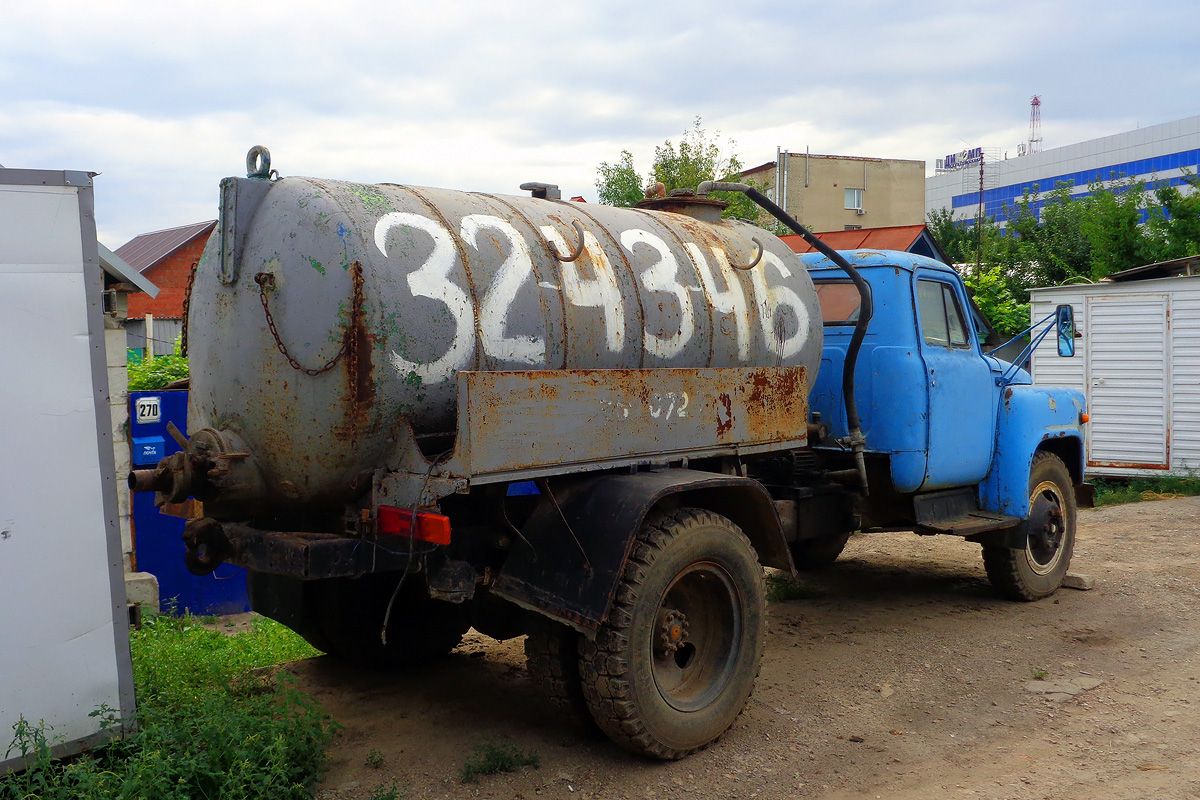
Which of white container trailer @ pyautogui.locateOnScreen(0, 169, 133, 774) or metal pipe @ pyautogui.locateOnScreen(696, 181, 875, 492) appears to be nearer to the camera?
white container trailer @ pyautogui.locateOnScreen(0, 169, 133, 774)

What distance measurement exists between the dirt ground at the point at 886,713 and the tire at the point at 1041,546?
0.16 metres

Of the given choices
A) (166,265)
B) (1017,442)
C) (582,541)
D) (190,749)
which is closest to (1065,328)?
(1017,442)

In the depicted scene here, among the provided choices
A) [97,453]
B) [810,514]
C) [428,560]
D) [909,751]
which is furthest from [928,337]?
[97,453]

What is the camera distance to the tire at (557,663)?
4.27 m

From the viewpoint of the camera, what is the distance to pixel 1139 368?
13086mm

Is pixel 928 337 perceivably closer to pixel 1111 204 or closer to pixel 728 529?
pixel 728 529

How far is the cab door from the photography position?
6.45 m

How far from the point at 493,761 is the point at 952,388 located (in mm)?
4115

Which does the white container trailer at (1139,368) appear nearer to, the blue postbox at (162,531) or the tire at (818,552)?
the tire at (818,552)

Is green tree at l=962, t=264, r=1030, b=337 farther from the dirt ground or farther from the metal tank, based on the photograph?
the metal tank

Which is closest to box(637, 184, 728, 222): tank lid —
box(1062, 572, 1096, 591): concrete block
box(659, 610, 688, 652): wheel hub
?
box(659, 610, 688, 652): wheel hub

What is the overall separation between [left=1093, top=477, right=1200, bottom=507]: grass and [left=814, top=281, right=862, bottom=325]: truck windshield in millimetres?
7643

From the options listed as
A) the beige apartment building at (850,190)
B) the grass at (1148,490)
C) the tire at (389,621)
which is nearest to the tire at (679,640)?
the tire at (389,621)

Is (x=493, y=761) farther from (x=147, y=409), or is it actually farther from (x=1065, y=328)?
(x=1065, y=328)
